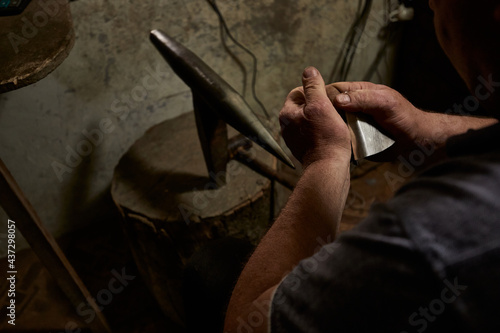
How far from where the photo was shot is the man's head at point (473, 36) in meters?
0.62

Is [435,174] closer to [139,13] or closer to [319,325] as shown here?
[319,325]

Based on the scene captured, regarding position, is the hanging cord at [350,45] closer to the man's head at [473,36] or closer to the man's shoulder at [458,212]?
the man's head at [473,36]

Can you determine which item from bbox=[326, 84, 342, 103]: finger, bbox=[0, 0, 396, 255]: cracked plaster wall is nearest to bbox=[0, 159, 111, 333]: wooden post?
bbox=[0, 0, 396, 255]: cracked plaster wall

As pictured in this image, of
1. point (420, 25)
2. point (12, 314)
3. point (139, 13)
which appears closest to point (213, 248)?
point (139, 13)

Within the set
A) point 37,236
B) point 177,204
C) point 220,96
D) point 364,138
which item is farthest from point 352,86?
point 37,236

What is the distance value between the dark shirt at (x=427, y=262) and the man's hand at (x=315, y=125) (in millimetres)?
454

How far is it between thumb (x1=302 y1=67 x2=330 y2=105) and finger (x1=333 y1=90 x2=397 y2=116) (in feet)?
0.15

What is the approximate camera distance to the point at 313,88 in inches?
44.1

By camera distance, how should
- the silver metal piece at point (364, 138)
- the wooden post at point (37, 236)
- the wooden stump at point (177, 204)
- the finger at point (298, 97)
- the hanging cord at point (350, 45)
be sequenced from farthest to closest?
the hanging cord at point (350, 45) → the wooden stump at point (177, 204) → the wooden post at point (37, 236) → the finger at point (298, 97) → the silver metal piece at point (364, 138)

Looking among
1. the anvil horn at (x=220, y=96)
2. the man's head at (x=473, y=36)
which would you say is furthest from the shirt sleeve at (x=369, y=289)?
the anvil horn at (x=220, y=96)

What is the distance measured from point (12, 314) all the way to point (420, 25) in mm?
3395

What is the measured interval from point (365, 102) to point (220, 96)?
0.55 metres

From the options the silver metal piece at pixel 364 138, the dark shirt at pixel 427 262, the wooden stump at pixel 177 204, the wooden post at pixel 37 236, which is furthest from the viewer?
the wooden stump at pixel 177 204

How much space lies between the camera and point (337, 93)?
1136mm
